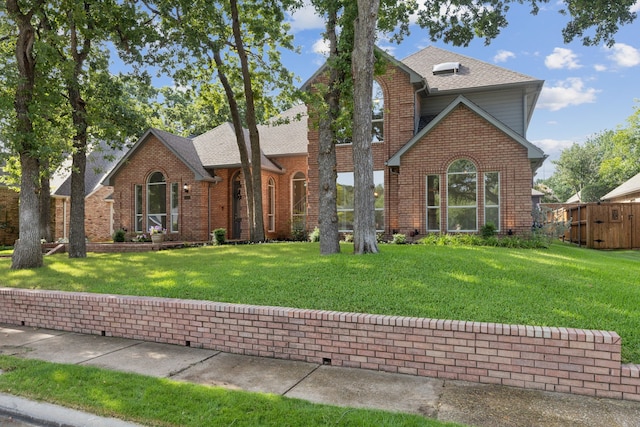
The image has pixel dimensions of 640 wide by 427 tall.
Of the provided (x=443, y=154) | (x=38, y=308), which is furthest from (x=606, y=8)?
(x=38, y=308)

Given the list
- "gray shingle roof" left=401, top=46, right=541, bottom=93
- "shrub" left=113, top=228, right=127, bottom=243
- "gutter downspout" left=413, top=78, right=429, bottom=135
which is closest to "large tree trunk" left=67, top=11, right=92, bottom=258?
"shrub" left=113, top=228, right=127, bottom=243

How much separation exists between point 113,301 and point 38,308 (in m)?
1.66

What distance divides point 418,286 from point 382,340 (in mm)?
1721

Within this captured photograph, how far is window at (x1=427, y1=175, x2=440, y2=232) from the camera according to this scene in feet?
51.2

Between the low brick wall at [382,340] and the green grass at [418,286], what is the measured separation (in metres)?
0.48

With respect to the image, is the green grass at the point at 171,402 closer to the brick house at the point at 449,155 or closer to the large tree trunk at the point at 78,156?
the large tree trunk at the point at 78,156

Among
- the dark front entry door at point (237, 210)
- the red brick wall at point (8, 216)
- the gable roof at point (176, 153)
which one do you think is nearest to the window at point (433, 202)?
the dark front entry door at point (237, 210)

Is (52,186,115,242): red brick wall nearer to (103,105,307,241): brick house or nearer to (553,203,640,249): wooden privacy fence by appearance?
(103,105,307,241): brick house

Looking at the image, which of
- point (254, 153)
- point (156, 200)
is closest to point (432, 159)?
point (254, 153)

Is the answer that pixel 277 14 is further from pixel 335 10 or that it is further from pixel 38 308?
pixel 38 308

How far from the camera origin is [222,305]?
5828mm

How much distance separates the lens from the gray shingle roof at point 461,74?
1720 cm

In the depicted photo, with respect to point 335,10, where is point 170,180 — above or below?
below

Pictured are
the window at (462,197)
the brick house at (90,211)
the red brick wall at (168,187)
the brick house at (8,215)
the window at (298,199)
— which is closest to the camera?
the window at (462,197)
